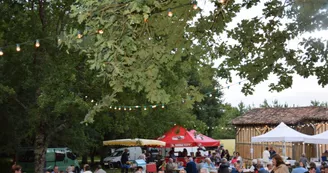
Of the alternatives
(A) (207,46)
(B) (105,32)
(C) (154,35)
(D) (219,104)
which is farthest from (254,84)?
(D) (219,104)

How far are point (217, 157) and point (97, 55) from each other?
19970 mm

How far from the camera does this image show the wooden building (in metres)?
32.7

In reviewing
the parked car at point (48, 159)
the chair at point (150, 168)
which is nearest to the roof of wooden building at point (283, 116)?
the chair at point (150, 168)

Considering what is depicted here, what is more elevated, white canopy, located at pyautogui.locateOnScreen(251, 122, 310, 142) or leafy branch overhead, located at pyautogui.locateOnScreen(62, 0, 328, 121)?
leafy branch overhead, located at pyautogui.locateOnScreen(62, 0, 328, 121)

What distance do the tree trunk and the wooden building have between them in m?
15.5

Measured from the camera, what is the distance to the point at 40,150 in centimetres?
2100

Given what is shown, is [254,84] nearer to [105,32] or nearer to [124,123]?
[105,32]

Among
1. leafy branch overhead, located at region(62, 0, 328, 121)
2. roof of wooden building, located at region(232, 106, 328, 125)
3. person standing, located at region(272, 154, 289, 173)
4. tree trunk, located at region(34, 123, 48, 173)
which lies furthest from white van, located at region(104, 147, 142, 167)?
leafy branch overhead, located at region(62, 0, 328, 121)

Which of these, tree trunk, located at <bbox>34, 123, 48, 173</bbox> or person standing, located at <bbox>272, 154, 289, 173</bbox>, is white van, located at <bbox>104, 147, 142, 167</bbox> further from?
person standing, located at <bbox>272, 154, 289, 173</bbox>

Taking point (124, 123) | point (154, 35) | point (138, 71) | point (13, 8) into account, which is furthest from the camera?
point (124, 123)

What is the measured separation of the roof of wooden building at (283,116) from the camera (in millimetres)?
32950

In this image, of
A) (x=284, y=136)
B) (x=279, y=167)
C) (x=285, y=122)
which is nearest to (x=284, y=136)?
(x=284, y=136)

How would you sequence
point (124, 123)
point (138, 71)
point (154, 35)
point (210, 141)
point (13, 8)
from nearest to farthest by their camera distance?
point (138, 71), point (154, 35), point (13, 8), point (124, 123), point (210, 141)

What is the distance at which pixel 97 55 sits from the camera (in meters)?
6.37
